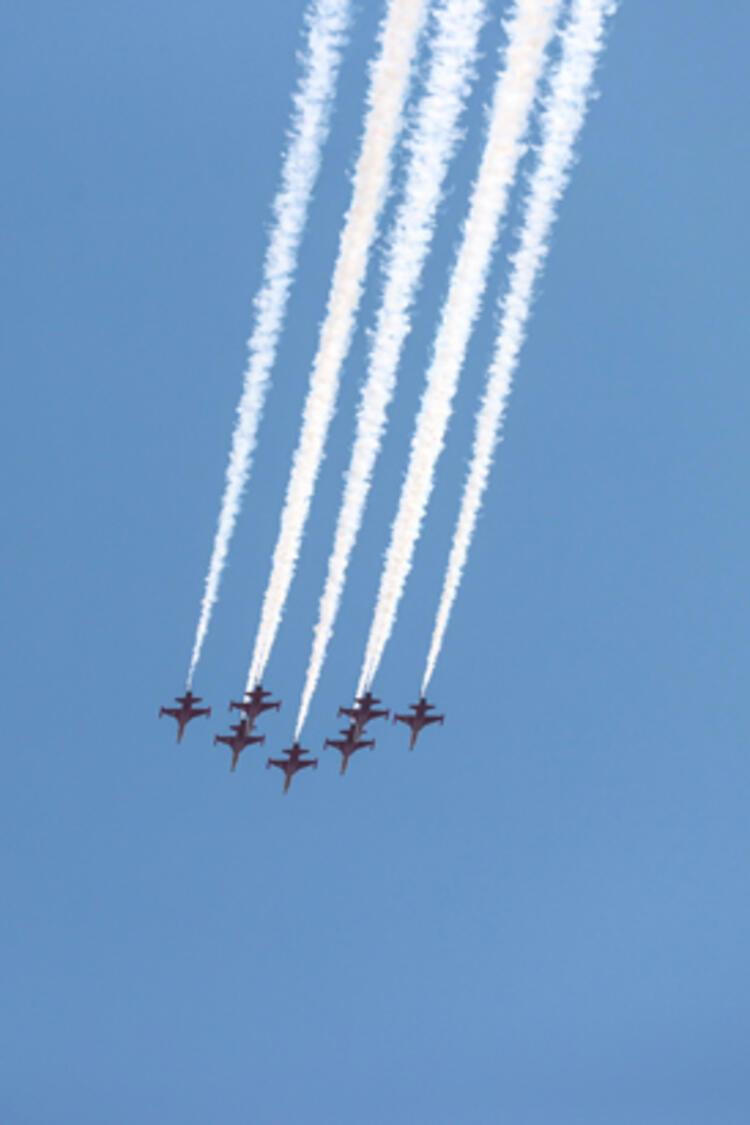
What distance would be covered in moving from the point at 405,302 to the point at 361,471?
289 centimetres

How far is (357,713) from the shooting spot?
3297cm

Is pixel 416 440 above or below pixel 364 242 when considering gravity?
below

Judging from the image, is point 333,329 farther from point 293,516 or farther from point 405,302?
point 293,516

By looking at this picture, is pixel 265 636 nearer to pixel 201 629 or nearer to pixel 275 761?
pixel 201 629

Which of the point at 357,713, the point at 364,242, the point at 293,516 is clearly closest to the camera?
the point at 364,242

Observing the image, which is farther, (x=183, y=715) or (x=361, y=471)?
(x=183, y=715)

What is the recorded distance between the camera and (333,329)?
26016mm

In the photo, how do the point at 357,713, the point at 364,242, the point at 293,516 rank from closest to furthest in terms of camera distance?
the point at 364,242 < the point at 293,516 < the point at 357,713

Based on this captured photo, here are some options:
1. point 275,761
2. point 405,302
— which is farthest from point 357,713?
point 405,302

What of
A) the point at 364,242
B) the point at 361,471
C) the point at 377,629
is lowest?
the point at 377,629

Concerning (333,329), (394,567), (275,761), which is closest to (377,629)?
(394,567)

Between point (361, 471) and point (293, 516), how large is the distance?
1.26 meters

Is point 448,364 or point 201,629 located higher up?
point 448,364

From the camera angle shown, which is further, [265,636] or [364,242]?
[265,636]
